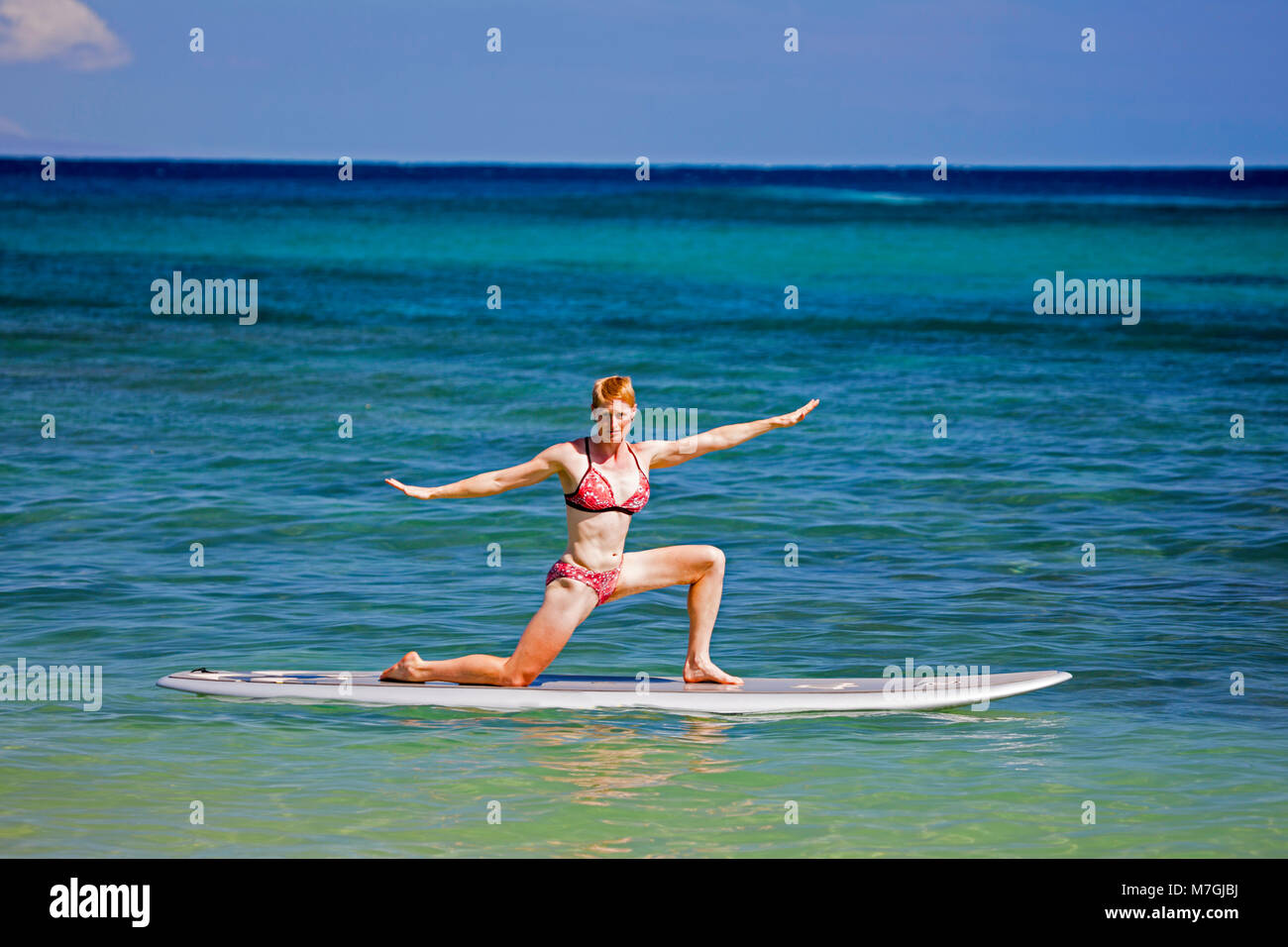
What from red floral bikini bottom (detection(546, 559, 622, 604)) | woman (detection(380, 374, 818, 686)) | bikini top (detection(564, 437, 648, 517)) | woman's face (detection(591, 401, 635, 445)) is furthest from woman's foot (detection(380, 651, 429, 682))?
woman's face (detection(591, 401, 635, 445))

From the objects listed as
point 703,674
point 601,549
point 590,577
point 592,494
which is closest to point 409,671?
point 590,577

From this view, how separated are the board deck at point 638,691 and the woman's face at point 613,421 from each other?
55.2 inches

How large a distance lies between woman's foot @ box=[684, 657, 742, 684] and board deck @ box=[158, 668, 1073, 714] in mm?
41

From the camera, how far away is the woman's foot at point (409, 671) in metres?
7.73

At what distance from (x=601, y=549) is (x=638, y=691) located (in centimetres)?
84

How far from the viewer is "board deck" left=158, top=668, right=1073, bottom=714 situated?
25.0 feet

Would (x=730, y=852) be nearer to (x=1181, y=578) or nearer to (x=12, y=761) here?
(x=12, y=761)

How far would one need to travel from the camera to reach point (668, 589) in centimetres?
1058

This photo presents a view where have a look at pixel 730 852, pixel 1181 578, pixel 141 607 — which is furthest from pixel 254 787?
pixel 1181 578

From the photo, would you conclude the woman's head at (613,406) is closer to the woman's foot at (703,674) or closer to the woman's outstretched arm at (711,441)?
the woman's outstretched arm at (711,441)

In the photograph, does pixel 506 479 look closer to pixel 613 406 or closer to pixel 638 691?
pixel 613 406

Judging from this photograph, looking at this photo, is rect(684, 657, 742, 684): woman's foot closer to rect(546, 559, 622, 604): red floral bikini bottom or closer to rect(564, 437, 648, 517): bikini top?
rect(546, 559, 622, 604): red floral bikini bottom
